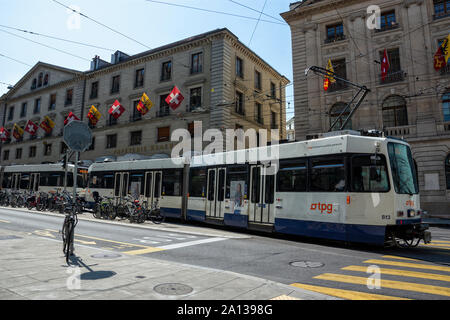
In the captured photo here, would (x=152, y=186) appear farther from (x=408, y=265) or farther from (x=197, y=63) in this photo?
(x=197, y=63)

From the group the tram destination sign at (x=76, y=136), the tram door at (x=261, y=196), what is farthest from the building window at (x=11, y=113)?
the tram destination sign at (x=76, y=136)

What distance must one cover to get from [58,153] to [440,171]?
41.6m

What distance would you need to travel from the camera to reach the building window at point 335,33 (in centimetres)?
2476

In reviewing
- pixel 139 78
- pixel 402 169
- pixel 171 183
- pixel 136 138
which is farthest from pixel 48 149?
pixel 402 169

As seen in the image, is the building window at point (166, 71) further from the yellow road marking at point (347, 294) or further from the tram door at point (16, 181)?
the yellow road marking at point (347, 294)

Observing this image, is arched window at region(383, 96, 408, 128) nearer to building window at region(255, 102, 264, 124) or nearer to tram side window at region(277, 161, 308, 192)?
building window at region(255, 102, 264, 124)

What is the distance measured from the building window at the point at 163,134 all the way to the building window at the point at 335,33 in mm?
16439

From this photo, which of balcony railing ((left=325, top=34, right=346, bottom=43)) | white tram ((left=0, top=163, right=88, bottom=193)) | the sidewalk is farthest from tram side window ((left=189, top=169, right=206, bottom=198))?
balcony railing ((left=325, top=34, right=346, bottom=43))

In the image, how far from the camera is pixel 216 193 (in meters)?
13.6

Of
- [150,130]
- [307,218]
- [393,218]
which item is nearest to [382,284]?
[393,218]

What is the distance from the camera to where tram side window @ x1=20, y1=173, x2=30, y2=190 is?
85.1ft

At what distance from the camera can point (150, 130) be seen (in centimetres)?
3020

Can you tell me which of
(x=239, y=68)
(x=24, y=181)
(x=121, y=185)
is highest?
(x=239, y=68)

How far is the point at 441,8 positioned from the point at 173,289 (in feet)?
89.0
